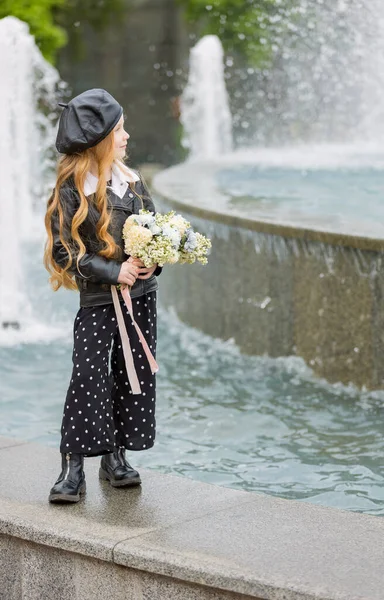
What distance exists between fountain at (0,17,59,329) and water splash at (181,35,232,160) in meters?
3.01

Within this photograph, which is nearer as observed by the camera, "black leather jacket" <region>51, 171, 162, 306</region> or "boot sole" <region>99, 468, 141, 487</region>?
"black leather jacket" <region>51, 171, 162, 306</region>

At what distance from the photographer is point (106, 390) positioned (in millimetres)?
4316

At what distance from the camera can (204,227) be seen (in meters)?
8.38

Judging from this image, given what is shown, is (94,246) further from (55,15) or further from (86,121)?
(55,15)

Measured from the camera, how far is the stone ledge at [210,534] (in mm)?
3346

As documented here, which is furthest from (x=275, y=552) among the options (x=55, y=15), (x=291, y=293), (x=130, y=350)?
(x=55, y=15)

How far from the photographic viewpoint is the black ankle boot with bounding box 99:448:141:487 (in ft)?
14.4

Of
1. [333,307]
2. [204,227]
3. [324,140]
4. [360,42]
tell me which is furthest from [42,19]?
[333,307]

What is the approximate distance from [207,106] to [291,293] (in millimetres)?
16461

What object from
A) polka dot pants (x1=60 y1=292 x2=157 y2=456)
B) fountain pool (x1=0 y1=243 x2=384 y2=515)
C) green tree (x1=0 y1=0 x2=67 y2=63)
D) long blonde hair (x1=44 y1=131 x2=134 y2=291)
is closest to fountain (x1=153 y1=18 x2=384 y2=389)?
fountain pool (x1=0 y1=243 x2=384 y2=515)

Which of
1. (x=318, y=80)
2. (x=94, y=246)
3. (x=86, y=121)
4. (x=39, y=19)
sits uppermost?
(x=39, y=19)

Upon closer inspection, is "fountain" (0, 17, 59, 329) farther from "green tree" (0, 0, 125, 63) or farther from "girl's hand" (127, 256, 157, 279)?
"girl's hand" (127, 256, 157, 279)

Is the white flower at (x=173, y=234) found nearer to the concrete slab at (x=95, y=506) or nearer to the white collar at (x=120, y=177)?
the white collar at (x=120, y=177)

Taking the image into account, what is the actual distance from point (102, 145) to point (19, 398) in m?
3.24
